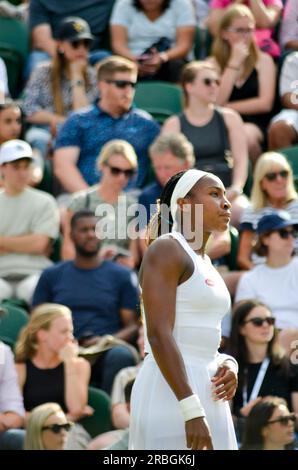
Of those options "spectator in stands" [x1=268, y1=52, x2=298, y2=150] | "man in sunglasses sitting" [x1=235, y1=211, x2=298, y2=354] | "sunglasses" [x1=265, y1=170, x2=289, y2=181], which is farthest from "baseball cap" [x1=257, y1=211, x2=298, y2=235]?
"spectator in stands" [x1=268, y1=52, x2=298, y2=150]

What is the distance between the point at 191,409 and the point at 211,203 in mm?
733

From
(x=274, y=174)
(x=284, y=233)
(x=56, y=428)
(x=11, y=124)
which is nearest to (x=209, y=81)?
(x=274, y=174)

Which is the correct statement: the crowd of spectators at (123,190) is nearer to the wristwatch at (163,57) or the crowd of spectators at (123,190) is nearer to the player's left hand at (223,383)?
the wristwatch at (163,57)

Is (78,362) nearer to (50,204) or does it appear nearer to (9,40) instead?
(50,204)

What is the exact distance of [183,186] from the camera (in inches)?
191

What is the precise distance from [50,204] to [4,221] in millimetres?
314

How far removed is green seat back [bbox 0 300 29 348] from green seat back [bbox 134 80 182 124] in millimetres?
2524

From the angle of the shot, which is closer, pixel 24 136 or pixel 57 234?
pixel 57 234

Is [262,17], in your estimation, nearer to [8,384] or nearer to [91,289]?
[91,289]

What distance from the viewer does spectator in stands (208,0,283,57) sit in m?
10.5

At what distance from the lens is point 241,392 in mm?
7488

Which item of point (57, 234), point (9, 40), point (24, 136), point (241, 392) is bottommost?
point (241, 392)

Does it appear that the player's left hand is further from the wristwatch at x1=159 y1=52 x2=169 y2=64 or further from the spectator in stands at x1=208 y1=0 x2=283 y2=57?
the wristwatch at x1=159 y1=52 x2=169 y2=64
